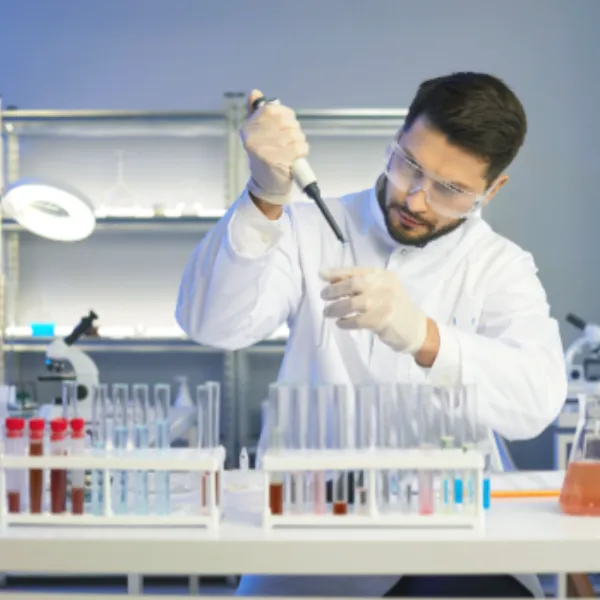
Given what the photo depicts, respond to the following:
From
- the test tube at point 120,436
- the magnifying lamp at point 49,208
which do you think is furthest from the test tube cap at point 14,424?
the magnifying lamp at point 49,208

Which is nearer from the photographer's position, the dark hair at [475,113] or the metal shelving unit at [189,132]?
the dark hair at [475,113]

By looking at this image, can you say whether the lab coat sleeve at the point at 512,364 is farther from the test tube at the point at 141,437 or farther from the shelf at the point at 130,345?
the shelf at the point at 130,345

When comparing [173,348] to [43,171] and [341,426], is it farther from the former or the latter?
[341,426]

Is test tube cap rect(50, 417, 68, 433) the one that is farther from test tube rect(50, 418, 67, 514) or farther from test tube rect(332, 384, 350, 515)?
test tube rect(332, 384, 350, 515)

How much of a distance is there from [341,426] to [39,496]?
1.38 ft

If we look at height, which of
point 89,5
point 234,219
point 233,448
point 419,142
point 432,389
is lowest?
point 233,448

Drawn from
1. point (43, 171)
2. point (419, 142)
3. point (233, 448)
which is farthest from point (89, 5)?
point (419, 142)

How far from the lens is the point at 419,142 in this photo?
1.92 meters

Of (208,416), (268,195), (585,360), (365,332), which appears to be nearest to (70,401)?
(208,416)

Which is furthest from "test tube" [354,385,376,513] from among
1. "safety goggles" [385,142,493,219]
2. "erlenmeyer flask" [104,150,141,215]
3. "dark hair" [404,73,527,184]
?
"erlenmeyer flask" [104,150,141,215]

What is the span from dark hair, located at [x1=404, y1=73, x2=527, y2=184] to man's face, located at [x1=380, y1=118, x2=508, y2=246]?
18 millimetres

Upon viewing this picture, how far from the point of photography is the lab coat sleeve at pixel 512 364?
5.45 feet

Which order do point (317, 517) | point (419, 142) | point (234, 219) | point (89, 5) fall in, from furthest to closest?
point (89, 5) → point (419, 142) → point (234, 219) → point (317, 517)

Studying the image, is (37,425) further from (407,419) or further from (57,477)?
(407,419)
